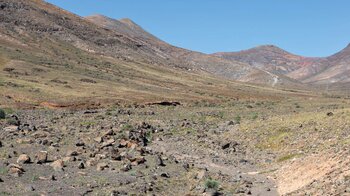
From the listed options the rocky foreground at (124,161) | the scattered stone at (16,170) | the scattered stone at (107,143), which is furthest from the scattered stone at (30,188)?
the scattered stone at (107,143)

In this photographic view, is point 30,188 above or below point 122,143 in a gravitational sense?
below

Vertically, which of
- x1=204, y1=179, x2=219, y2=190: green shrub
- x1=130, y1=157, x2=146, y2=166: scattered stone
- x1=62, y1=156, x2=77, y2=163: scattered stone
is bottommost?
x1=62, y1=156, x2=77, y2=163: scattered stone

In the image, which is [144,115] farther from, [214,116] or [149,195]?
[149,195]

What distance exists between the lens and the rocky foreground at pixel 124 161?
64.3 ft

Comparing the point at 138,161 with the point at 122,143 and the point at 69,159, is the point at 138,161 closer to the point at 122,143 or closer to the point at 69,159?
the point at 69,159

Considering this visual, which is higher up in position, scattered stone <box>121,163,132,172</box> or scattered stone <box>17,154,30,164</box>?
scattered stone <box>121,163,132,172</box>

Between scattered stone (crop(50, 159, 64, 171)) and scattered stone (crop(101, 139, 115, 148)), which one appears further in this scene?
scattered stone (crop(101, 139, 115, 148))

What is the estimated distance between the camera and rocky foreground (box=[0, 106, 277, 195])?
1959 centimetres

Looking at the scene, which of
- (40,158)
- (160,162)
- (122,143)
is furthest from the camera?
(122,143)

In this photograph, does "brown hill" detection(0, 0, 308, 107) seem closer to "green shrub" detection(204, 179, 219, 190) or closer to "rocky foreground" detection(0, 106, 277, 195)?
"rocky foreground" detection(0, 106, 277, 195)

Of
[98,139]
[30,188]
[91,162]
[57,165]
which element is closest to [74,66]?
[98,139]

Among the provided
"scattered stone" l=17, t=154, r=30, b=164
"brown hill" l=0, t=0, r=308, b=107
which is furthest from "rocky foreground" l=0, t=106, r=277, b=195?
"brown hill" l=0, t=0, r=308, b=107

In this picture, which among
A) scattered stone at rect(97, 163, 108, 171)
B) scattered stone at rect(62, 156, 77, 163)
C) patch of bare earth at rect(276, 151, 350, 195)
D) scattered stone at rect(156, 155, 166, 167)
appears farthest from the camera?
scattered stone at rect(156, 155, 166, 167)

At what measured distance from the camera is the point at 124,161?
24375 millimetres
